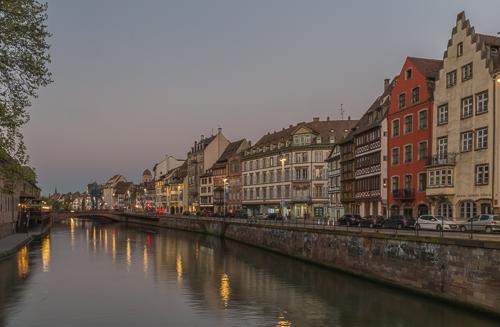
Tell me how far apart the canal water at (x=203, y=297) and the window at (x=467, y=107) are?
60.4 ft

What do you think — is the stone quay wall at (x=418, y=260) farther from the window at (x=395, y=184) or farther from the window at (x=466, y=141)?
the window at (x=395, y=184)

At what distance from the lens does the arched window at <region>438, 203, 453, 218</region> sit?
42812 mm

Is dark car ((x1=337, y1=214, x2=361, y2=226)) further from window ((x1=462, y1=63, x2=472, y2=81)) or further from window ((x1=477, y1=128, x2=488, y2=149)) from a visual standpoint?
window ((x1=462, y1=63, x2=472, y2=81))

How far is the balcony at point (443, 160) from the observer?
41.9 metres

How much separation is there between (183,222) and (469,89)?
200ft

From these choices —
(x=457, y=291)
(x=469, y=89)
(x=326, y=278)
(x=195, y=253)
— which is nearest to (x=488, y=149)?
(x=469, y=89)

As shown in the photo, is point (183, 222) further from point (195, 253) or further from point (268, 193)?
point (195, 253)

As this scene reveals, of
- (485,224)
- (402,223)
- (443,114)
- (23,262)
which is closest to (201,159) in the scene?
(23,262)

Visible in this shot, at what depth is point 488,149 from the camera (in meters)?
38.0

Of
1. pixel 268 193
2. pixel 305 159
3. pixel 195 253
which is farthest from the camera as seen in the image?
pixel 268 193

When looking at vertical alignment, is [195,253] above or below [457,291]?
below

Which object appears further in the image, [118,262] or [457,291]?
[118,262]

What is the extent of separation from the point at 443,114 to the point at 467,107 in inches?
129

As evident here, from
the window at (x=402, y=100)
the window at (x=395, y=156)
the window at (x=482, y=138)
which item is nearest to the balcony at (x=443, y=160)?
the window at (x=482, y=138)
